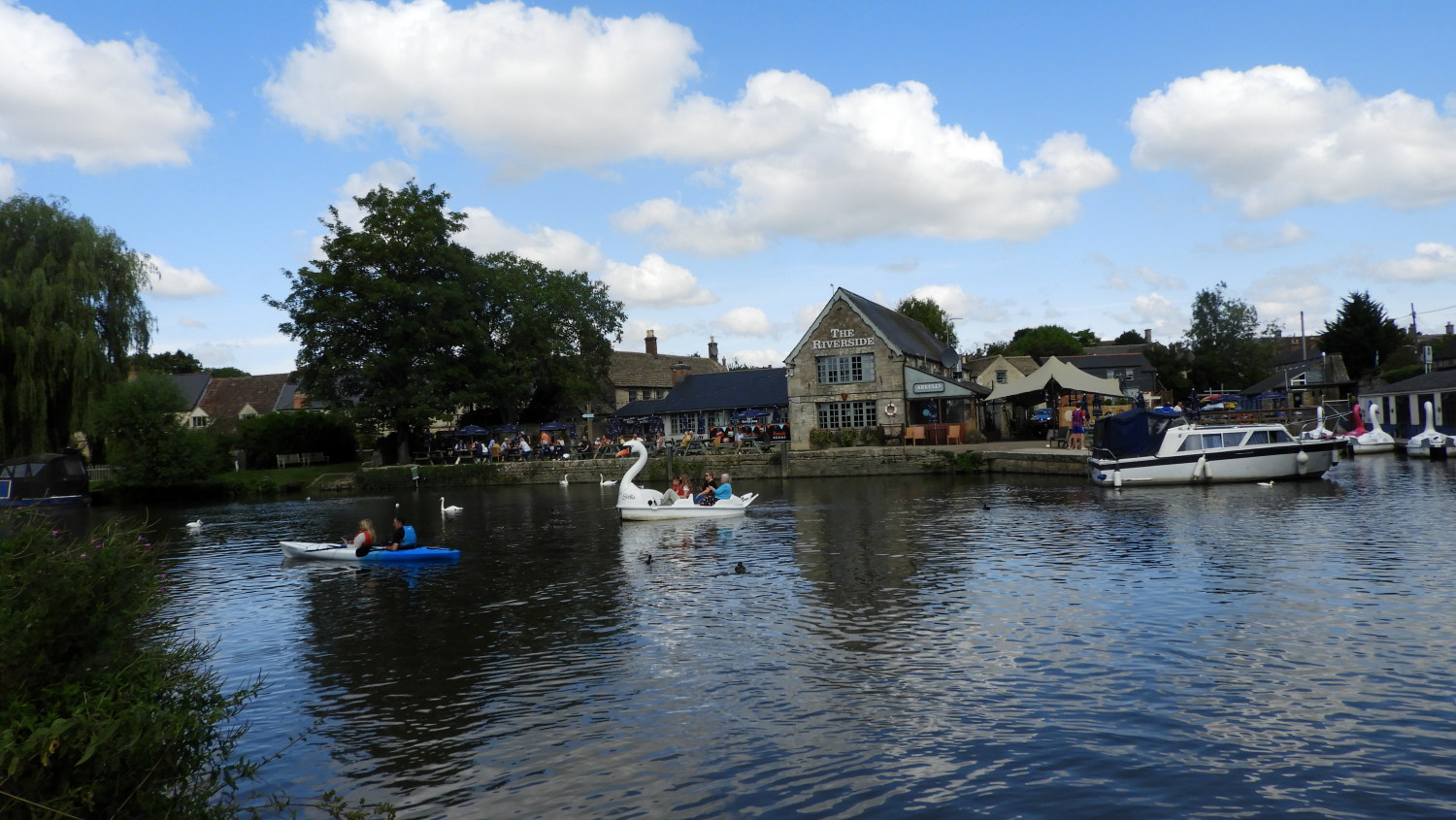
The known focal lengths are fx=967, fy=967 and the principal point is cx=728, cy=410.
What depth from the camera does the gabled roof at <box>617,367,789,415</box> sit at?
59.8 meters

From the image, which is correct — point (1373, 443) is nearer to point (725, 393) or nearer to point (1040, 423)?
point (1040, 423)

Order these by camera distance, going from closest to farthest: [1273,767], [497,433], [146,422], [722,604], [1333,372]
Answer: [1273,767] → [722,604] → [146,422] → [497,433] → [1333,372]

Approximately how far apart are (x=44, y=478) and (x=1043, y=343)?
309 ft

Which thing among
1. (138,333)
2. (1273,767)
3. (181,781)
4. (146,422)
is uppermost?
(138,333)

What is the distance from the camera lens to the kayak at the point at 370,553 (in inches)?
891

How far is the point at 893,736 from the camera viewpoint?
31.3ft

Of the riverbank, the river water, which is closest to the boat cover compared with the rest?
the riverbank

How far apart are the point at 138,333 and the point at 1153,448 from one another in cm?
4620

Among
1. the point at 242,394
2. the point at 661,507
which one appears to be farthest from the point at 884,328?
the point at 242,394

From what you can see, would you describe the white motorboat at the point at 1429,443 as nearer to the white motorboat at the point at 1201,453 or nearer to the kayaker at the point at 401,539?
the white motorboat at the point at 1201,453

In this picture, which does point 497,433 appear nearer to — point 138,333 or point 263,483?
point 263,483

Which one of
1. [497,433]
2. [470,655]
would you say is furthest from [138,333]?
[470,655]

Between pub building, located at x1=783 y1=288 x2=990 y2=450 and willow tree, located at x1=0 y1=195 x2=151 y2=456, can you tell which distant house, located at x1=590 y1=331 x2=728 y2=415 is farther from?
willow tree, located at x1=0 y1=195 x2=151 y2=456

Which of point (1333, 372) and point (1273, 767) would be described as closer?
point (1273, 767)
